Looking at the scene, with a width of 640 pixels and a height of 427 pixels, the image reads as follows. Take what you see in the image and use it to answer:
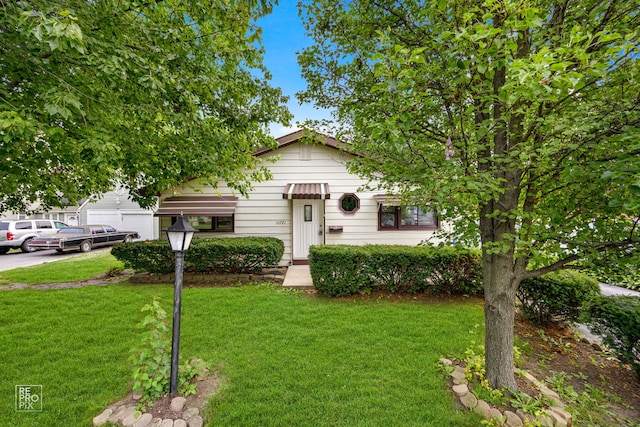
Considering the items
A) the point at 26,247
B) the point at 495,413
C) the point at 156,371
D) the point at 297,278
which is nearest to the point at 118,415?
the point at 156,371

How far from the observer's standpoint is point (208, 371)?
3.13m

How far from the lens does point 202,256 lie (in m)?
7.02

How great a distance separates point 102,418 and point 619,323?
5.99m

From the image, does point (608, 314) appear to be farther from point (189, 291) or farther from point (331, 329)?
point (189, 291)

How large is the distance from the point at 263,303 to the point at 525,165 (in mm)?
4959

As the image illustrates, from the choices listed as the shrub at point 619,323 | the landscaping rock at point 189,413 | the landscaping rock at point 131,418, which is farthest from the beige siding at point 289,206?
the landscaping rock at point 131,418

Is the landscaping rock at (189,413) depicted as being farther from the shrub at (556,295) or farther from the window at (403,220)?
the window at (403,220)

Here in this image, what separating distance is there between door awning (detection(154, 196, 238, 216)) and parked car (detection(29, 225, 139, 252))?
9.51 m

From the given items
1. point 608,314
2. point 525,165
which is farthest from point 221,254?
point 608,314

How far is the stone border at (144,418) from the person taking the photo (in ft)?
7.70

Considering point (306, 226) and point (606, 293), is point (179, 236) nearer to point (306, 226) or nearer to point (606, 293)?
point (306, 226)

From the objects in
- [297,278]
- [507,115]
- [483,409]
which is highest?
[507,115]

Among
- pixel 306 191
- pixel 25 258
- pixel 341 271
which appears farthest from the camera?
pixel 25 258

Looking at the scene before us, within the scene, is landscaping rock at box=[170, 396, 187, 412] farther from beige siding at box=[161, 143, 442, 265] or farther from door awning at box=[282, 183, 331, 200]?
beige siding at box=[161, 143, 442, 265]
